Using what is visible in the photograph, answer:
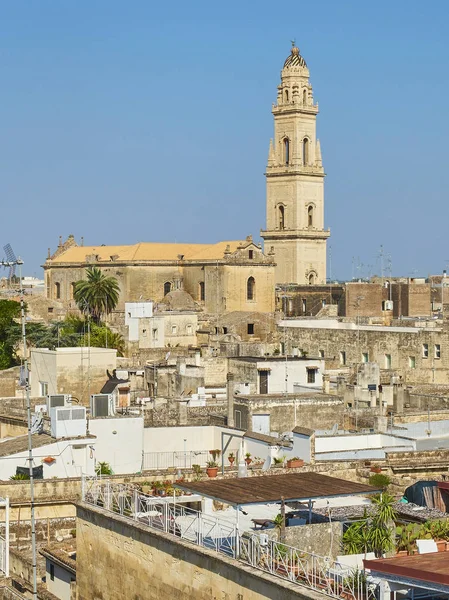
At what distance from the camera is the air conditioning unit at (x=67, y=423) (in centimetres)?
3128

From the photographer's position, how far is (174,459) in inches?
1320

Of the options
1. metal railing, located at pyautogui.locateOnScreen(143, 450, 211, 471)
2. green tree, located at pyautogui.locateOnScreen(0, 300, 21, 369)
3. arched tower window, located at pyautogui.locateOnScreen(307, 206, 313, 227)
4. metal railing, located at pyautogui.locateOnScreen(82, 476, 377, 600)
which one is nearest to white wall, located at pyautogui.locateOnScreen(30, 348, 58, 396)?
metal railing, located at pyautogui.locateOnScreen(143, 450, 211, 471)

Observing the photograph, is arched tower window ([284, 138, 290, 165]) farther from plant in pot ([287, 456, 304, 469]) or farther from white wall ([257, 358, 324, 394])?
plant in pot ([287, 456, 304, 469])

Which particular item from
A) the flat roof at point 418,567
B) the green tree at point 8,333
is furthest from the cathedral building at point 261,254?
the flat roof at point 418,567

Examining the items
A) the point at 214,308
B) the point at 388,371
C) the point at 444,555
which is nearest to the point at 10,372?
the point at 388,371

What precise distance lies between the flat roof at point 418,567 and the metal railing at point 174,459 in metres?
17.7

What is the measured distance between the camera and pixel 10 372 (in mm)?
58875

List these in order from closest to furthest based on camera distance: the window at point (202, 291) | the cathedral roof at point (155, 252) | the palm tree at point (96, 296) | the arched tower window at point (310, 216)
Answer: the palm tree at point (96, 296) → the window at point (202, 291) → the cathedral roof at point (155, 252) → the arched tower window at point (310, 216)

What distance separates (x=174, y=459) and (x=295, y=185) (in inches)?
3280

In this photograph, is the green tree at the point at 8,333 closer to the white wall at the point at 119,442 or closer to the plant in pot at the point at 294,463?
the white wall at the point at 119,442

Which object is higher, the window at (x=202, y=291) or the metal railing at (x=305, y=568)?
the window at (x=202, y=291)

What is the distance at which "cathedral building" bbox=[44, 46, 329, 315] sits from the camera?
98.2m

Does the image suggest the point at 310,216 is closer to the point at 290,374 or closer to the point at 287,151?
the point at 287,151

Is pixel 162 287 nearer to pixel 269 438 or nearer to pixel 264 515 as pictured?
pixel 269 438
